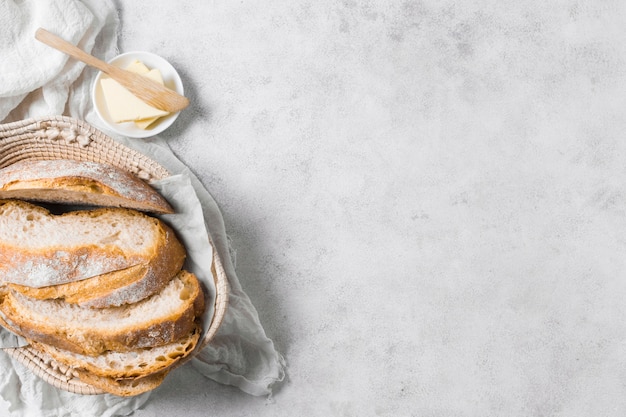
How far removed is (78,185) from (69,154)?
0.19m

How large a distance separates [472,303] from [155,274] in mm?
820

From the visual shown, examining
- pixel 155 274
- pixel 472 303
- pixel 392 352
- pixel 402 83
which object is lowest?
pixel 392 352

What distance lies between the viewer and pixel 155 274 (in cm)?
136

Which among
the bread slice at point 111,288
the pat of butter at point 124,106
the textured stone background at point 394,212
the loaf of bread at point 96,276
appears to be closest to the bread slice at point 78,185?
the loaf of bread at point 96,276

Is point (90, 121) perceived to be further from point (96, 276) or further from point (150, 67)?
point (96, 276)

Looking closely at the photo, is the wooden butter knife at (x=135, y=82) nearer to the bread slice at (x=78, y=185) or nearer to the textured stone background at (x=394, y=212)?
the textured stone background at (x=394, y=212)

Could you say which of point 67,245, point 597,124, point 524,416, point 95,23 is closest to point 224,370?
point 67,245

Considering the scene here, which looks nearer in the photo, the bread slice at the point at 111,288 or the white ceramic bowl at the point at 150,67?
the bread slice at the point at 111,288

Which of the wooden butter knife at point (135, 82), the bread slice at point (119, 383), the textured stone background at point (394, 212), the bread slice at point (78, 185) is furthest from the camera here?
the textured stone background at point (394, 212)

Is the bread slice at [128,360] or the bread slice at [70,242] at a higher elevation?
the bread slice at [70,242]

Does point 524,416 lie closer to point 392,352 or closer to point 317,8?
point 392,352

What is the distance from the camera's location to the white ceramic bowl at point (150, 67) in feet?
5.27

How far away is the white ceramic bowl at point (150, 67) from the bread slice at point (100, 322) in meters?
0.45

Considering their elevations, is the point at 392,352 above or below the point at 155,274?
below
